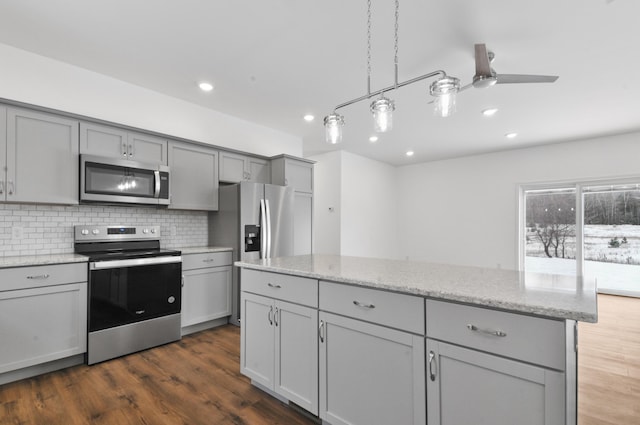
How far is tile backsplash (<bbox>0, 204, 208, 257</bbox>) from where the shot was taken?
2.65 m

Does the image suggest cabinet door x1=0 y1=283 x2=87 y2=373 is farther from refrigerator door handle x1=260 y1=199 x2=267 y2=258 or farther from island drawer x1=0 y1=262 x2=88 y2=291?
refrigerator door handle x1=260 y1=199 x2=267 y2=258

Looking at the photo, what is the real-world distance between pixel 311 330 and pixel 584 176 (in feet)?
19.3

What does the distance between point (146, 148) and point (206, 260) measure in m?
1.31

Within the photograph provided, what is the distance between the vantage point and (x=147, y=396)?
214 centimetres

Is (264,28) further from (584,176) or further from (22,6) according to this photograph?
(584,176)

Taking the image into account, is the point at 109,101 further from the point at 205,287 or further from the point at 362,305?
the point at 362,305

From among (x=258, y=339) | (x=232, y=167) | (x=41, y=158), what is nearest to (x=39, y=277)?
(x=41, y=158)

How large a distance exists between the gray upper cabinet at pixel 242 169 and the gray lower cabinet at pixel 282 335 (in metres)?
2.01

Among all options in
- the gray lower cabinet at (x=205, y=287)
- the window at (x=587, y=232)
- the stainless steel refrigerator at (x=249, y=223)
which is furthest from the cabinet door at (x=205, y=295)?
the window at (x=587, y=232)

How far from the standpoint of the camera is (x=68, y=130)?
271 cm

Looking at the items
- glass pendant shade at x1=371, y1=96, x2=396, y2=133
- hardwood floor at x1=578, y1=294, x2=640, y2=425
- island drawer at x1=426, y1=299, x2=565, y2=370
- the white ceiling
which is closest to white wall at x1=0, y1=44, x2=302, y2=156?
the white ceiling

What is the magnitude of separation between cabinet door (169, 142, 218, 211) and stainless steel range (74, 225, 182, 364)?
1.67ft

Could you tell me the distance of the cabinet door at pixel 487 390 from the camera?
1.08 metres

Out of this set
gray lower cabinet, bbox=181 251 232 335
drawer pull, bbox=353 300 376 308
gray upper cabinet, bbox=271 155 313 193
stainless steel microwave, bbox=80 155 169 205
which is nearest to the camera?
drawer pull, bbox=353 300 376 308
